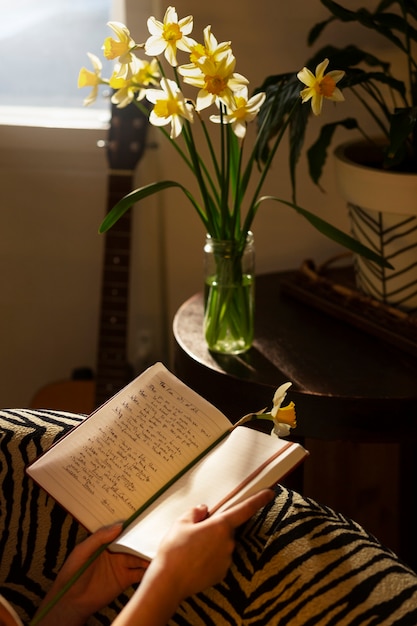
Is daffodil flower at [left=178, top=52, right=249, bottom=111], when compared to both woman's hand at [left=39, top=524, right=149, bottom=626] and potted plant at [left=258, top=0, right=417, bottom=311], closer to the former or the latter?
potted plant at [left=258, top=0, right=417, bottom=311]

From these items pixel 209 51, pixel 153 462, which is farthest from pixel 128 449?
pixel 209 51

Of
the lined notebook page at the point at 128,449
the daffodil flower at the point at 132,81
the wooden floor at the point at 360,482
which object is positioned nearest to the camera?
the lined notebook page at the point at 128,449

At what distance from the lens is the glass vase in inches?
50.6

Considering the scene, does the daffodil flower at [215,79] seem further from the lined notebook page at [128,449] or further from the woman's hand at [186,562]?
the woman's hand at [186,562]


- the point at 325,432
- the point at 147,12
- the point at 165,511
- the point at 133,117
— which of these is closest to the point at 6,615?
the point at 165,511

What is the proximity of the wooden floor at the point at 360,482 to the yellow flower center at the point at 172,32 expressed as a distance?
95 centimetres

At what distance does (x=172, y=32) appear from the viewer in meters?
1.10

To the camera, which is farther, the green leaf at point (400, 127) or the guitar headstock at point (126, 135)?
the guitar headstock at point (126, 135)

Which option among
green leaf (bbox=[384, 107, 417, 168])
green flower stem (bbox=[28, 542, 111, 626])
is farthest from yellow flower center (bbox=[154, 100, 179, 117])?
green flower stem (bbox=[28, 542, 111, 626])

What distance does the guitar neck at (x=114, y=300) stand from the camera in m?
1.72

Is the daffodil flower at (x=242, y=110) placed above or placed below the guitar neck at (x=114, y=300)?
above

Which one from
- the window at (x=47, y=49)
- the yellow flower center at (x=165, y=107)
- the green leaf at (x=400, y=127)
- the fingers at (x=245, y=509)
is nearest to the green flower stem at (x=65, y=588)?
the fingers at (x=245, y=509)

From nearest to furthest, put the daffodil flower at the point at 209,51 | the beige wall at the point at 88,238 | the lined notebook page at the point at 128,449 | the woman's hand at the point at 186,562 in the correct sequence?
the woman's hand at the point at 186,562, the lined notebook page at the point at 128,449, the daffodil flower at the point at 209,51, the beige wall at the point at 88,238

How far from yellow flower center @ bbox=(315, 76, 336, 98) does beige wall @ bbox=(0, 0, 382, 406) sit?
1.89ft
